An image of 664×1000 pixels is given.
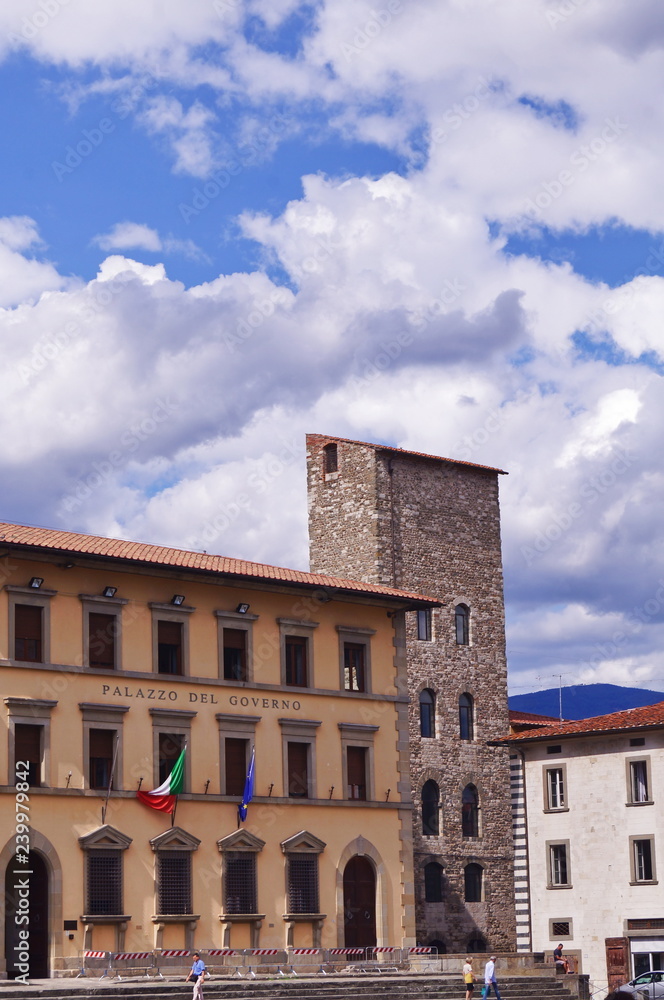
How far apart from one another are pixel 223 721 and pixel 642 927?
1738cm

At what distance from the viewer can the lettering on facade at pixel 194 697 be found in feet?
132

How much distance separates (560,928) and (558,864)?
84.3 inches

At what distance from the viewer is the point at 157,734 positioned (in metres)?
40.6

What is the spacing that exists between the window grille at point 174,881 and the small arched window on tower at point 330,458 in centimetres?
2245

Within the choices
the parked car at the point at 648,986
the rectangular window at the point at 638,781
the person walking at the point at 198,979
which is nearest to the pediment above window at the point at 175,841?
the person walking at the point at 198,979

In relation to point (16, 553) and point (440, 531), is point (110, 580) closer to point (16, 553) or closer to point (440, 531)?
point (16, 553)

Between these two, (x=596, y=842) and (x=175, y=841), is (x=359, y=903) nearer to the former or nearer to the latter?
(x=175, y=841)

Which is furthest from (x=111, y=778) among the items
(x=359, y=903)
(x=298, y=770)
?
(x=359, y=903)

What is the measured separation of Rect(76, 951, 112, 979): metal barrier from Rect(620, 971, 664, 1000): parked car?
13.4 meters

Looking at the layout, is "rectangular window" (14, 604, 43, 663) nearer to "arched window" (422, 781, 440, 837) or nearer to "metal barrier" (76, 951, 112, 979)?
"metal barrier" (76, 951, 112, 979)

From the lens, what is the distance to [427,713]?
2271 inches

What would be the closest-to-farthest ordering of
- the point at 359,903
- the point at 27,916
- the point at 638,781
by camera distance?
the point at 27,916, the point at 359,903, the point at 638,781

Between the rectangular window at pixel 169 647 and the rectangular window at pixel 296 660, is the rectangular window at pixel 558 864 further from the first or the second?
the rectangular window at pixel 169 647

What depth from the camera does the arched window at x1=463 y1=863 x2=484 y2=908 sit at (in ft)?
189
